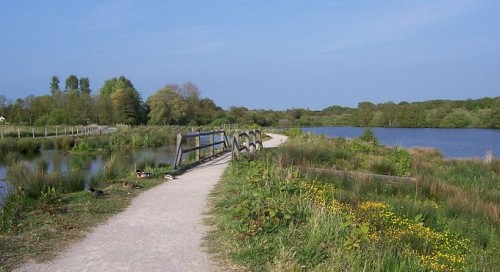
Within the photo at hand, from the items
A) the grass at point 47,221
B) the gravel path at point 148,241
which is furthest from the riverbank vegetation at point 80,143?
the gravel path at point 148,241

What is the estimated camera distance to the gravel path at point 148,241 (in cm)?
548

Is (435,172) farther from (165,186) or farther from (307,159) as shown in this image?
(165,186)

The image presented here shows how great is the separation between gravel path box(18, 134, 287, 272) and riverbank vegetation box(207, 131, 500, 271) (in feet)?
1.20

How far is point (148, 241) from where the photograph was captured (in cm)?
654

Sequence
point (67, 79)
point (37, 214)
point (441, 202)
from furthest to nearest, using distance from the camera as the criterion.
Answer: point (67, 79)
point (441, 202)
point (37, 214)

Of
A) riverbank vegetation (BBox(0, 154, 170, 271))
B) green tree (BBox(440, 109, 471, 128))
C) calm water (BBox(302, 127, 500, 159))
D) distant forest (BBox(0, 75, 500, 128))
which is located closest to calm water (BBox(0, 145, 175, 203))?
riverbank vegetation (BBox(0, 154, 170, 271))

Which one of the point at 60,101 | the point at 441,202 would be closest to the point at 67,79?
the point at 60,101

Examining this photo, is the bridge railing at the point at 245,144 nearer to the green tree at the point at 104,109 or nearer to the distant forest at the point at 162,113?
the distant forest at the point at 162,113

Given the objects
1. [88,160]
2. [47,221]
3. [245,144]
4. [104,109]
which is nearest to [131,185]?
[47,221]

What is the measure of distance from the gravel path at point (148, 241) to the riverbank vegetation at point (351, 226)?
14.4 inches

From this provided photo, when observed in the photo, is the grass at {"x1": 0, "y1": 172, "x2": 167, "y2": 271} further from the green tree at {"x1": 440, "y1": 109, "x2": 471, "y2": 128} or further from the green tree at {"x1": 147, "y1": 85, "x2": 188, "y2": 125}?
the green tree at {"x1": 440, "y1": 109, "x2": 471, "y2": 128}

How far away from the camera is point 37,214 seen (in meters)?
7.74

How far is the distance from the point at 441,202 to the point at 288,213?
6.19 m

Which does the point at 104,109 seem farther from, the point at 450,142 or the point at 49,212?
the point at 49,212
